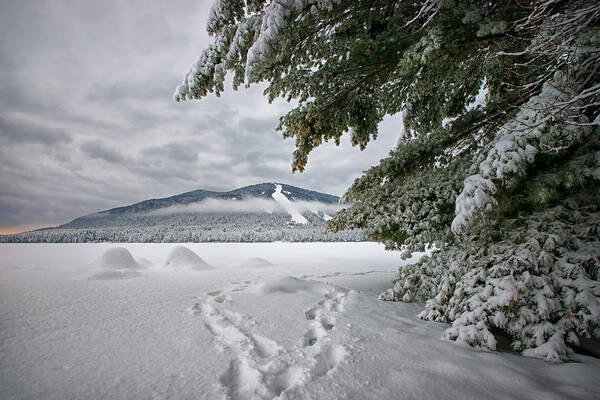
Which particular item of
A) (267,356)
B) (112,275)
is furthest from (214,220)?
(267,356)

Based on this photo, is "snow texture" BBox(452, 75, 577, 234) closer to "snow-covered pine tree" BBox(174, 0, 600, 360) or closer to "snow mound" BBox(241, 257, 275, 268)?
"snow-covered pine tree" BBox(174, 0, 600, 360)

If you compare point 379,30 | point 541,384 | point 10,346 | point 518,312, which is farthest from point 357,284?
point 10,346

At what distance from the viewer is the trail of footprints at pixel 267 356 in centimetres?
170

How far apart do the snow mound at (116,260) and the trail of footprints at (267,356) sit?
716 cm

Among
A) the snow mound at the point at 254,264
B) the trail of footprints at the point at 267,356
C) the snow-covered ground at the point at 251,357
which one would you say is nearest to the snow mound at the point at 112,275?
the snow-covered ground at the point at 251,357

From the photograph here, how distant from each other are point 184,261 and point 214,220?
257 feet

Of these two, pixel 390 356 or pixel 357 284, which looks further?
pixel 357 284

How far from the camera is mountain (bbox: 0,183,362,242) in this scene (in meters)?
46.3

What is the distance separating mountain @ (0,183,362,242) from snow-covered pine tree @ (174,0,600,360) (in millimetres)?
1412

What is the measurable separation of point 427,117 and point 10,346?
7855 mm

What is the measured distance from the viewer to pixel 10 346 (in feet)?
7.41

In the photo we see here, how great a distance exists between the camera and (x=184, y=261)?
9.74m

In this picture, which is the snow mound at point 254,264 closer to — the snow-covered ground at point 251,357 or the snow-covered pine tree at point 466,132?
the snow-covered pine tree at point 466,132

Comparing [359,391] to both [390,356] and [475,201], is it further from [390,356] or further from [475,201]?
[475,201]
